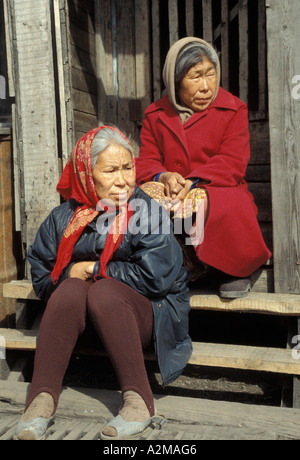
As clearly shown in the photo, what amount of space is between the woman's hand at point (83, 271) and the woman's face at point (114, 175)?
0.33 meters

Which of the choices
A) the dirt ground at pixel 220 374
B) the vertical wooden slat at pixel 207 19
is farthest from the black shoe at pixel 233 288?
the vertical wooden slat at pixel 207 19

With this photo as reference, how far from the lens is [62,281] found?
255 centimetres

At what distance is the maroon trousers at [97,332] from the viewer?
2227mm

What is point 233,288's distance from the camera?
284cm

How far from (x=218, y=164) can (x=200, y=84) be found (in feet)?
1.57

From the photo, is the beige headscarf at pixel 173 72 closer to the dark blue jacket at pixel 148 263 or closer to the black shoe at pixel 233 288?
the dark blue jacket at pixel 148 263

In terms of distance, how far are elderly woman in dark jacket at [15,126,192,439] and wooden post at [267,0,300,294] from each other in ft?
2.09

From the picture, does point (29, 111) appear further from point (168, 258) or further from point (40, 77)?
point (168, 258)

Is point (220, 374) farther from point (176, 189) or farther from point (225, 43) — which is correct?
point (225, 43)

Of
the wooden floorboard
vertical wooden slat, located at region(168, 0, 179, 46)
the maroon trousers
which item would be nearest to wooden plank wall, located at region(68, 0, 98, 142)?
vertical wooden slat, located at region(168, 0, 179, 46)

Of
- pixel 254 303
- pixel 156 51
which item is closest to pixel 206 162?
pixel 254 303

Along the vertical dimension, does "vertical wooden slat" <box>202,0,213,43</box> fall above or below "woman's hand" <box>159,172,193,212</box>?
above

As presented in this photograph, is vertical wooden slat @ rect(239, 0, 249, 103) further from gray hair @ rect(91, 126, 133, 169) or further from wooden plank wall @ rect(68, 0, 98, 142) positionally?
gray hair @ rect(91, 126, 133, 169)

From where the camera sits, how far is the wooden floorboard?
2.22m
